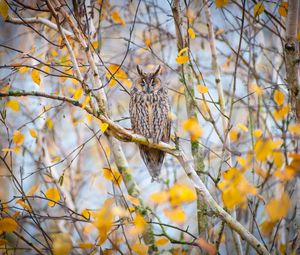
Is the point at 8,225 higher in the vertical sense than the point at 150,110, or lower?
lower

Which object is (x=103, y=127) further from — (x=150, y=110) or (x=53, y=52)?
(x=53, y=52)

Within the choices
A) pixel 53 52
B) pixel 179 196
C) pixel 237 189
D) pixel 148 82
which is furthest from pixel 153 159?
pixel 237 189

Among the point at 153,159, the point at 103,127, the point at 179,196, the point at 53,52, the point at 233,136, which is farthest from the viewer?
the point at 233,136

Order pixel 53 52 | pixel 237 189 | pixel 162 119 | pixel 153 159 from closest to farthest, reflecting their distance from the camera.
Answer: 1. pixel 237 189
2. pixel 162 119
3. pixel 153 159
4. pixel 53 52

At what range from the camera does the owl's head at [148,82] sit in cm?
390

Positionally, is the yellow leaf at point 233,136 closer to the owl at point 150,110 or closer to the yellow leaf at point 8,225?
the owl at point 150,110

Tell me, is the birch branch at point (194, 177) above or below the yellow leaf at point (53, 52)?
below

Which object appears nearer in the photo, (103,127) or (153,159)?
(103,127)

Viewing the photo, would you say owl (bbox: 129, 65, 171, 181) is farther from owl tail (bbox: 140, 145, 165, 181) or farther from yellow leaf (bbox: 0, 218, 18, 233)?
yellow leaf (bbox: 0, 218, 18, 233)

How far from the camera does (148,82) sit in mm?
3904

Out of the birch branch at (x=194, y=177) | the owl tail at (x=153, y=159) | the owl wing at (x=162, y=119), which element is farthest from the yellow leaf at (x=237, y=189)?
the owl tail at (x=153, y=159)

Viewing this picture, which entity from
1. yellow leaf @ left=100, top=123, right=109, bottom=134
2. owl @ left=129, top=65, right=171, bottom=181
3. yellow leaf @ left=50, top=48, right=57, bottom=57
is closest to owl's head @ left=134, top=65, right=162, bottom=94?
owl @ left=129, top=65, right=171, bottom=181

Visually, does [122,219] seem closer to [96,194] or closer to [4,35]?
[96,194]

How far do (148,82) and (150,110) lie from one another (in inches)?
10.8
